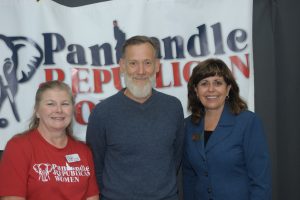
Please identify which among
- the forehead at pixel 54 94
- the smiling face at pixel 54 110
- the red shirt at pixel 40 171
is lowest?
the red shirt at pixel 40 171

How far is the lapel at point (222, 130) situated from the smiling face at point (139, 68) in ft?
1.37

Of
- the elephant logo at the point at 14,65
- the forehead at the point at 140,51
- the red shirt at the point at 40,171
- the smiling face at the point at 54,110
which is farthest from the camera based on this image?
the elephant logo at the point at 14,65

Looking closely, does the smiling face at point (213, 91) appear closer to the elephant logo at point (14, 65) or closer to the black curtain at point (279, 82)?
the black curtain at point (279, 82)

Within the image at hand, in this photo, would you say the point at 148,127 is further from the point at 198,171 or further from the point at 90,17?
the point at 90,17

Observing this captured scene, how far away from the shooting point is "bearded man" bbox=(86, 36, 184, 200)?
1.78m

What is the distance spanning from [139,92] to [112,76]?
662mm

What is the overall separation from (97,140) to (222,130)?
67 cm

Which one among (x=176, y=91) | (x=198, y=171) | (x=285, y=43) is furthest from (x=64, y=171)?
(x=285, y=43)

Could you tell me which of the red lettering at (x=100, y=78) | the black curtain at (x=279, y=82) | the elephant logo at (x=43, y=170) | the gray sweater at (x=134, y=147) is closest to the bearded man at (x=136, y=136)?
the gray sweater at (x=134, y=147)

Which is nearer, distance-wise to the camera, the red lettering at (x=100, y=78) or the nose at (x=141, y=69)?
the nose at (x=141, y=69)

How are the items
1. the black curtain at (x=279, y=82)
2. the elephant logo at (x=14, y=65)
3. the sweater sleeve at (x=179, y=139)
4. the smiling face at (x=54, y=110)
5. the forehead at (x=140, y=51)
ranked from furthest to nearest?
the black curtain at (x=279, y=82) < the elephant logo at (x=14, y=65) < the sweater sleeve at (x=179, y=139) < the forehead at (x=140, y=51) < the smiling face at (x=54, y=110)

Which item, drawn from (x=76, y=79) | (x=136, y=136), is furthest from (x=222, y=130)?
(x=76, y=79)

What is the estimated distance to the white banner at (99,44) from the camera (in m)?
2.34

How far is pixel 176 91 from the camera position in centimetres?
251
